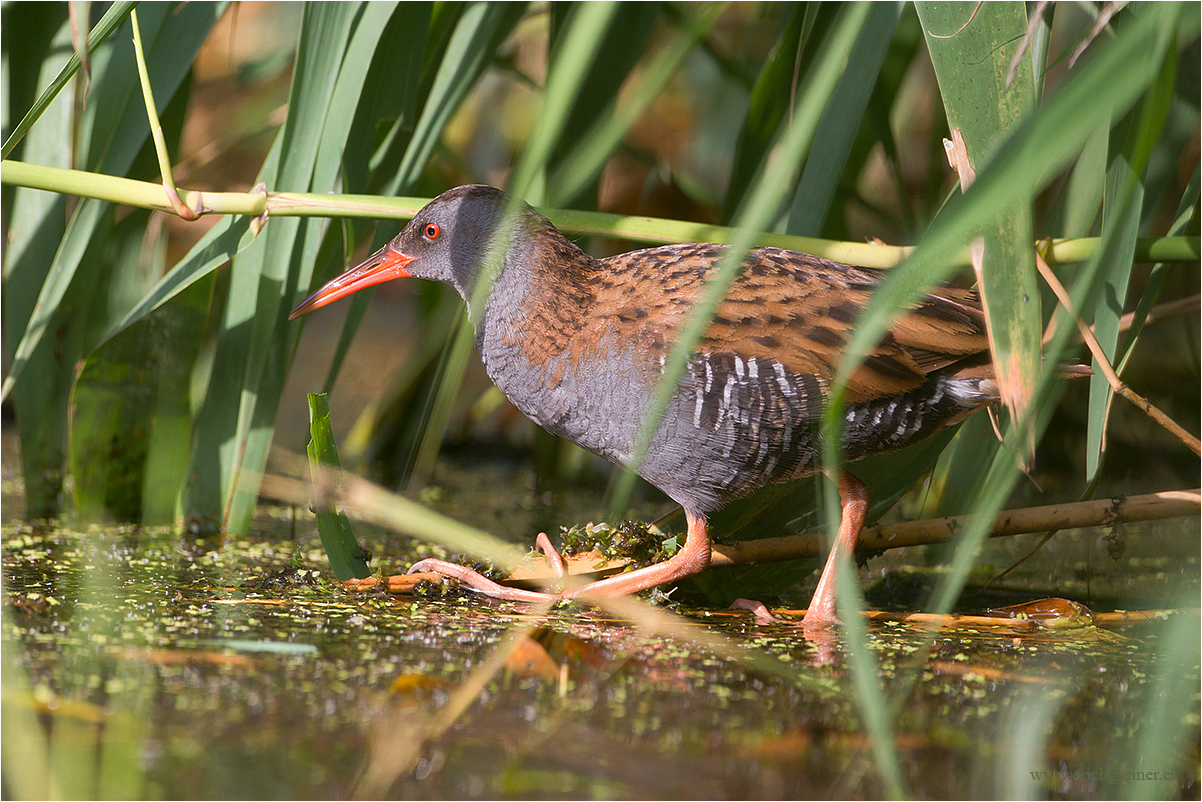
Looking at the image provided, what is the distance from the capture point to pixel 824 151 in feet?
6.54

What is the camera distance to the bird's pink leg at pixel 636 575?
6.40 ft

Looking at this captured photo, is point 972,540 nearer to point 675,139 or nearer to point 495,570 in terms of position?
point 495,570

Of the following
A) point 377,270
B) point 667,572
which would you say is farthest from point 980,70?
point 377,270

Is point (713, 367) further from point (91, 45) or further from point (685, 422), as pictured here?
→ point (91, 45)

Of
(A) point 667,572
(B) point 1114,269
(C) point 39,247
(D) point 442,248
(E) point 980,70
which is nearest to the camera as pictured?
(E) point 980,70

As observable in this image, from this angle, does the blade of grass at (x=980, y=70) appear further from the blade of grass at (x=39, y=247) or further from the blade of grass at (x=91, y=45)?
the blade of grass at (x=39, y=247)

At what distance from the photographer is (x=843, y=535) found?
6.55ft

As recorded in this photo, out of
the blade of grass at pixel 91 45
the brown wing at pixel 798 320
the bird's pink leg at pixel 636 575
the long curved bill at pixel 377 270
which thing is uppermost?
the blade of grass at pixel 91 45

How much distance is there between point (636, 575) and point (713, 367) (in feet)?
1.42

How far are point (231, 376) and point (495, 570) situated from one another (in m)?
0.76

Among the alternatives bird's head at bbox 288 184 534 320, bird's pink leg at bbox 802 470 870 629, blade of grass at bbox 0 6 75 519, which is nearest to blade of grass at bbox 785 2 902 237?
bird's pink leg at bbox 802 470 870 629

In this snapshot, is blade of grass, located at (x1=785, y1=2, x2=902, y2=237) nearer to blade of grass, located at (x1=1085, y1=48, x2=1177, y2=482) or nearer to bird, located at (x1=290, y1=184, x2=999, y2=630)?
bird, located at (x1=290, y1=184, x2=999, y2=630)

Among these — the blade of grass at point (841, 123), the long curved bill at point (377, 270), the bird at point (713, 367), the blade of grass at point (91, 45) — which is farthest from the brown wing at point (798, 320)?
the blade of grass at point (91, 45)

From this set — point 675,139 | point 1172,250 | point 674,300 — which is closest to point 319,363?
point 675,139
